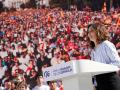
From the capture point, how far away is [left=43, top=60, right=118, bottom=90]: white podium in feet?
6.16

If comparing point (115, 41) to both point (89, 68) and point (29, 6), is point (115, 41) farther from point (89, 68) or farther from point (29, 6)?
point (89, 68)

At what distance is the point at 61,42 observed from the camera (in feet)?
27.0

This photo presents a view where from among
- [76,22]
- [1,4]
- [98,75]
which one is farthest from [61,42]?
[98,75]

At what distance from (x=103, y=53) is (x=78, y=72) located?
1.03 ft

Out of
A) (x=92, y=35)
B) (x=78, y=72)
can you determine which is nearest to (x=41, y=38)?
(x=92, y=35)

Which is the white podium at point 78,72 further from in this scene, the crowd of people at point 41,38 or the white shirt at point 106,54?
the crowd of people at point 41,38

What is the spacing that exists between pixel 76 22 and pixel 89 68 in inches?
257

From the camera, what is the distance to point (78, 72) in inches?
73.4

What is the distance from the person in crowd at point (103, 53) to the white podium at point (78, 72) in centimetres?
7

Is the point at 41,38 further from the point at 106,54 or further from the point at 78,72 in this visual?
the point at 78,72

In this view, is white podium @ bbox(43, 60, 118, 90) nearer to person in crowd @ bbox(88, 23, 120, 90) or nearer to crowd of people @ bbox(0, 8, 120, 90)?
person in crowd @ bbox(88, 23, 120, 90)

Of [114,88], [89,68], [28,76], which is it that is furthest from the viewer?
[28,76]

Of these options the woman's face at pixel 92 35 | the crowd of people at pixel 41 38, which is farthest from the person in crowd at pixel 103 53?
the crowd of people at pixel 41 38

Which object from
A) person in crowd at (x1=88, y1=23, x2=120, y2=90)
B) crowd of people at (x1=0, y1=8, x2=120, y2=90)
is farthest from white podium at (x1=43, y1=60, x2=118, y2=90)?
crowd of people at (x1=0, y1=8, x2=120, y2=90)
